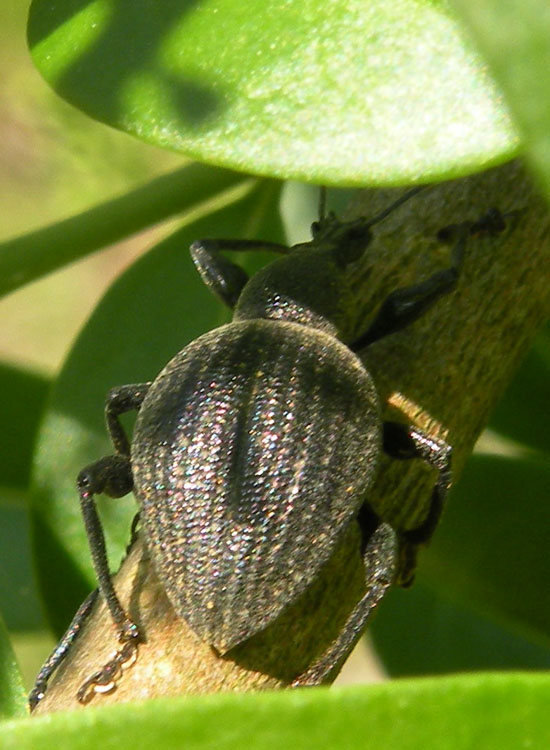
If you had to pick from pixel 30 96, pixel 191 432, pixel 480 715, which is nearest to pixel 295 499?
pixel 191 432

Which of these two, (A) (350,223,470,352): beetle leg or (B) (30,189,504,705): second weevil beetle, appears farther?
(A) (350,223,470,352): beetle leg

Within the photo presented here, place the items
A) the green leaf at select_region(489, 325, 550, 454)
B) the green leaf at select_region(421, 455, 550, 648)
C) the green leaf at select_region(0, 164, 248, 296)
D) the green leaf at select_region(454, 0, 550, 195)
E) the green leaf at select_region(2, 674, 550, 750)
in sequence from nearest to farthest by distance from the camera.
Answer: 1. the green leaf at select_region(454, 0, 550, 195)
2. the green leaf at select_region(2, 674, 550, 750)
3. the green leaf at select_region(0, 164, 248, 296)
4. the green leaf at select_region(421, 455, 550, 648)
5. the green leaf at select_region(489, 325, 550, 454)

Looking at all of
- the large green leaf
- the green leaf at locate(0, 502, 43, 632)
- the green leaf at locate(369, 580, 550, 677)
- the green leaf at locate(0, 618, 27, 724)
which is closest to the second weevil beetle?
the green leaf at locate(0, 618, 27, 724)

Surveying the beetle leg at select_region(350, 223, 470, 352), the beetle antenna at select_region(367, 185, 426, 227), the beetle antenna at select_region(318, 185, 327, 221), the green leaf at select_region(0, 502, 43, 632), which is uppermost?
the beetle antenna at select_region(367, 185, 426, 227)

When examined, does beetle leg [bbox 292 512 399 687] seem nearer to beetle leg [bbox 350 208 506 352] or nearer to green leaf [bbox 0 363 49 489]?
beetle leg [bbox 350 208 506 352]

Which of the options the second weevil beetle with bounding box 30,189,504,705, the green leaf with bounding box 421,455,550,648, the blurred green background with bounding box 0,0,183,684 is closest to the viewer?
the second weevil beetle with bounding box 30,189,504,705

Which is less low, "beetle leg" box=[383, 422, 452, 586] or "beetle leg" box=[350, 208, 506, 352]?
"beetle leg" box=[350, 208, 506, 352]

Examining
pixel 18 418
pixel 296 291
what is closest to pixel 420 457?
pixel 296 291
